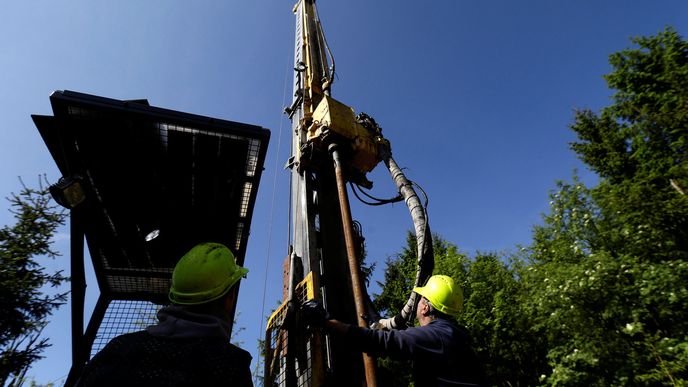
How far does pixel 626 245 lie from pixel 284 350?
48.7 feet

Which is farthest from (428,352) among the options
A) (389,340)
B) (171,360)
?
(171,360)

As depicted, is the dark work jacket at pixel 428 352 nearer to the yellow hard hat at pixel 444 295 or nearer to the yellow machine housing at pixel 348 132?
the yellow hard hat at pixel 444 295

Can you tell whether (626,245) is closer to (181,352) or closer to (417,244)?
(417,244)

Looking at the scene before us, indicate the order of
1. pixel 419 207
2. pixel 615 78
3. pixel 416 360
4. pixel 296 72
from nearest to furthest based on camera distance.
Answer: pixel 416 360, pixel 419 207, pixel 296 72, pixel 615 78

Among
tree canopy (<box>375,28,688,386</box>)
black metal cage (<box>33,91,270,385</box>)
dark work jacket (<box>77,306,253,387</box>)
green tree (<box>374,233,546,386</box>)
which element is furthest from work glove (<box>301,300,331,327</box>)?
green tree (<box>374,233,546,386</box>)

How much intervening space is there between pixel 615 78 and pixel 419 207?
68.0ft

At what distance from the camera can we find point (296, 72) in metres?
6.11

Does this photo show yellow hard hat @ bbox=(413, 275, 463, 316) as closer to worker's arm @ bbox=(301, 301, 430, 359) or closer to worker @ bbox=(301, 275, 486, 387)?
worker @ bbox=(301, 275, 486, 387)

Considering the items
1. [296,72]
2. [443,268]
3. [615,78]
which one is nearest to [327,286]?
[296,72]

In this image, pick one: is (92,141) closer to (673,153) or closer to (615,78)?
(673,153)

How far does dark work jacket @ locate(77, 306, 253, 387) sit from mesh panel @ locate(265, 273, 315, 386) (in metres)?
1.61

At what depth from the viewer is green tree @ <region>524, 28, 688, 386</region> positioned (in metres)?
10.2

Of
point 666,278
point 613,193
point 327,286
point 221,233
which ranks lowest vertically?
point 327,286

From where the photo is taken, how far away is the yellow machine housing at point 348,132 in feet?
14.2
